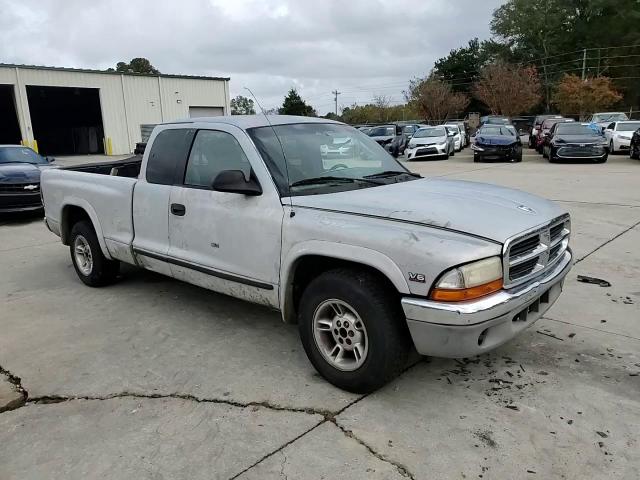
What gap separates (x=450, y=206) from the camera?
3.26 m

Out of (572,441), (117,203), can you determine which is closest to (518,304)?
(572,441)

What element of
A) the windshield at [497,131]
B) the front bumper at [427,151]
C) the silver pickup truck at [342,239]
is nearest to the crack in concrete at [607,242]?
the silver pickup truck at [342,239]

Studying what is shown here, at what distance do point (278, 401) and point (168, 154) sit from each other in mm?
2437

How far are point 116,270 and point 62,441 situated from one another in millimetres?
2985

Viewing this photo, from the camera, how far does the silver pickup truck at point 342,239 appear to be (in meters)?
2.88

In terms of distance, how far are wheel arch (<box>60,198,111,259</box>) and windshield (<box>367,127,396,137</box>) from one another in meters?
22.5

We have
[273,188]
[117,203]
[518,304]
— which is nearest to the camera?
[518,304]

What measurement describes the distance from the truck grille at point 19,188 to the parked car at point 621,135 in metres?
21.7

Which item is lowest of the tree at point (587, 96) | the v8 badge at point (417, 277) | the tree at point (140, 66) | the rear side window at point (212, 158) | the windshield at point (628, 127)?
the v8 badge at point (417, 277)

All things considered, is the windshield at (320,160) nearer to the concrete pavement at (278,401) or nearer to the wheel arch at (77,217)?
the concrete pavement at (278,401)

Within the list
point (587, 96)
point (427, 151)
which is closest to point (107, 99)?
point (427, 151)

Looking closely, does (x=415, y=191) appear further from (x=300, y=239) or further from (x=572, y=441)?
(x=572, y=441)

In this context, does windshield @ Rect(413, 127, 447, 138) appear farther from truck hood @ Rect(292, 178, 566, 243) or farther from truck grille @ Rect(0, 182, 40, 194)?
truck hood @ Rect(292, 178, 566, 243)

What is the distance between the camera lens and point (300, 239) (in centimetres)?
337
